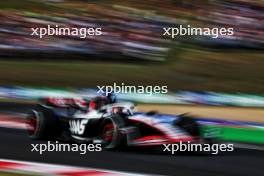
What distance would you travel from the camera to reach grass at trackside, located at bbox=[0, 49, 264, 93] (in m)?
6.73

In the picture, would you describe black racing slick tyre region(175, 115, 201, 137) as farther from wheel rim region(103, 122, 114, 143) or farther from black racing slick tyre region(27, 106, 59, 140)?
black racing slick tyre region(27, 106, 59, 140)

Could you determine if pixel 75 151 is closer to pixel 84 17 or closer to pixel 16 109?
pixel 16 109

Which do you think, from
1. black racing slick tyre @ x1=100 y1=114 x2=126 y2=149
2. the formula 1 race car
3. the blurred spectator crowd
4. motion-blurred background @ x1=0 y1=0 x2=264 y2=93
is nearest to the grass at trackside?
motion-blurred background @ x1=0 y1=0 x2=264 y2=93

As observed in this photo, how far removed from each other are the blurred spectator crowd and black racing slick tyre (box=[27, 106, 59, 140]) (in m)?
0.82

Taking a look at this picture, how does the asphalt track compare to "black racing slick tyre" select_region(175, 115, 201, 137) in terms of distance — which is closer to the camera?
the asphalt track

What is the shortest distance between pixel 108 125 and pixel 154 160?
0.71 meters

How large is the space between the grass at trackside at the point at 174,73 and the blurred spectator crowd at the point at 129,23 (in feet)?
0.58

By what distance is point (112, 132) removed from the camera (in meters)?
6.68

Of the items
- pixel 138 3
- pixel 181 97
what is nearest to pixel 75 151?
pixel 181 97

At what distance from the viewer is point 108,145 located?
668cm

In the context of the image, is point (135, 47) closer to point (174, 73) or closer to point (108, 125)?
point (174, 73)

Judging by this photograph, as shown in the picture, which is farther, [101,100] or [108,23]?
[108,23]

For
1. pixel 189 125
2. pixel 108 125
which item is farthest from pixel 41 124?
pixel 189 125

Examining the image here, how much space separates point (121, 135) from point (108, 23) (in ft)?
4.82
